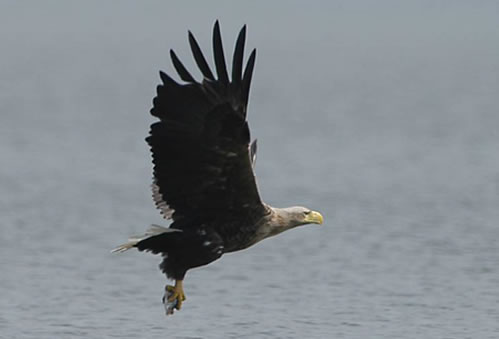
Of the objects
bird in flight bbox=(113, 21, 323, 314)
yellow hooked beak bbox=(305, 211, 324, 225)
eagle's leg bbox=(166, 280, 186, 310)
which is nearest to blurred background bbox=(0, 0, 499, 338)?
eagle's leg bbox=(166, 280, 186, 310)

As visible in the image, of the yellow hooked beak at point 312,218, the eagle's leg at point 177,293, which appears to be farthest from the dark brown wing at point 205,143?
the yellow hooked beak at point 312,218

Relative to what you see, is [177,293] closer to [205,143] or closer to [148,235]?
[148,235]

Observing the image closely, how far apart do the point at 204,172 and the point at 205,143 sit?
0.22m

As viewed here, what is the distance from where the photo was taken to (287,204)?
17031 millimetres

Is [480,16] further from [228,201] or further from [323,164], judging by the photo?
[228,201]

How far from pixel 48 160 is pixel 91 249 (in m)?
6.46

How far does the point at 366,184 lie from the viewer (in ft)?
61.2

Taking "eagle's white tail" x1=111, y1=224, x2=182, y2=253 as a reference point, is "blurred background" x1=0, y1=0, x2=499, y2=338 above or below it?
above

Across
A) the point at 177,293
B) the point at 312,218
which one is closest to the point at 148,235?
the point at 177,293

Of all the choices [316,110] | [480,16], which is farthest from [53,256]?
[480,16]

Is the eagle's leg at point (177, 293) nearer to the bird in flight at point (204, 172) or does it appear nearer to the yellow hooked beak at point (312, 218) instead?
the bird in flight at point (204, 172)

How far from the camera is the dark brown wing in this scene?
966 centimetres

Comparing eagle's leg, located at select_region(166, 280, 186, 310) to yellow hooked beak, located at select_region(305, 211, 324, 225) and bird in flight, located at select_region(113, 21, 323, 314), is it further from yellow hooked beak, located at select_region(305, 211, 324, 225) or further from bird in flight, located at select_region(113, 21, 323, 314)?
yellow hooked beak, located at select_region(305, 211, 324, 225)

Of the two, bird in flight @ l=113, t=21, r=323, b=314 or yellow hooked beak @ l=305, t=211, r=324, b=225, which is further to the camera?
yellow hooked beak @ l=305, t=211, r=324, b=225
